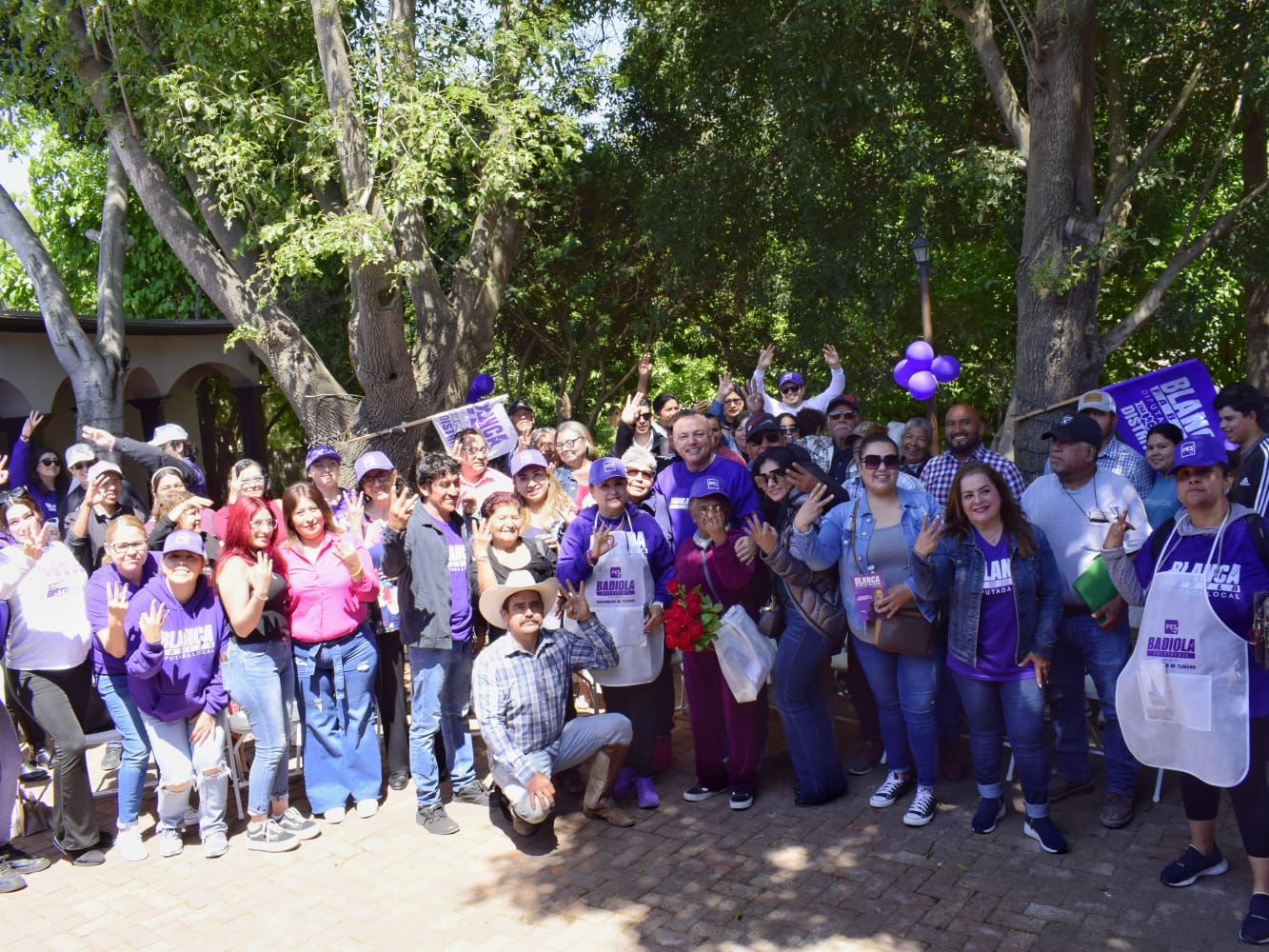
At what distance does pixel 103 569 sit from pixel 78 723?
36.2 inches

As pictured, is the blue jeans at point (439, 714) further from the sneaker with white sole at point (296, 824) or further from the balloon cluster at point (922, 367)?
the balloon cluster at point (922, 367)

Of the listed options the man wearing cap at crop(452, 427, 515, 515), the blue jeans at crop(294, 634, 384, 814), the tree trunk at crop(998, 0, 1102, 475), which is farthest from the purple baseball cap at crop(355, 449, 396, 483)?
the tree trunk at crop(998, 0, 1102, 475)

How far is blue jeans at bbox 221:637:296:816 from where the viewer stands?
580cm

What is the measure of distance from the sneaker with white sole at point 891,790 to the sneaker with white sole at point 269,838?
3.14 metres

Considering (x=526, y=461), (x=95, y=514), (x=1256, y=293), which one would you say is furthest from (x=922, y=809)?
(x=1256, y=293)

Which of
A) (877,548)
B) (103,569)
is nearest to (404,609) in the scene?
(103,569)

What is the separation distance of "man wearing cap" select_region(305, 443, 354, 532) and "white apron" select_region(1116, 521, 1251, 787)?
14.1 ft

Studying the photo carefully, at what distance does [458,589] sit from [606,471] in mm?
1136

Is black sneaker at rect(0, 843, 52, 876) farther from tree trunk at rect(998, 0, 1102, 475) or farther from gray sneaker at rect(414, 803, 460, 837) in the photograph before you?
tree trunk at rect(998, 0, 1102, 475)

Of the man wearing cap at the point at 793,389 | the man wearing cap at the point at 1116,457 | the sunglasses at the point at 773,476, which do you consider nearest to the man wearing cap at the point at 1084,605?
the man wearing cap at the point at 1116,457

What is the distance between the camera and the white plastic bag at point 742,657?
574 cm

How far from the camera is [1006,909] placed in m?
4.61

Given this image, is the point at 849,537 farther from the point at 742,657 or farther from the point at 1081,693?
the point at 1081,693

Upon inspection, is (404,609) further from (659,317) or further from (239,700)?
(659,317)
